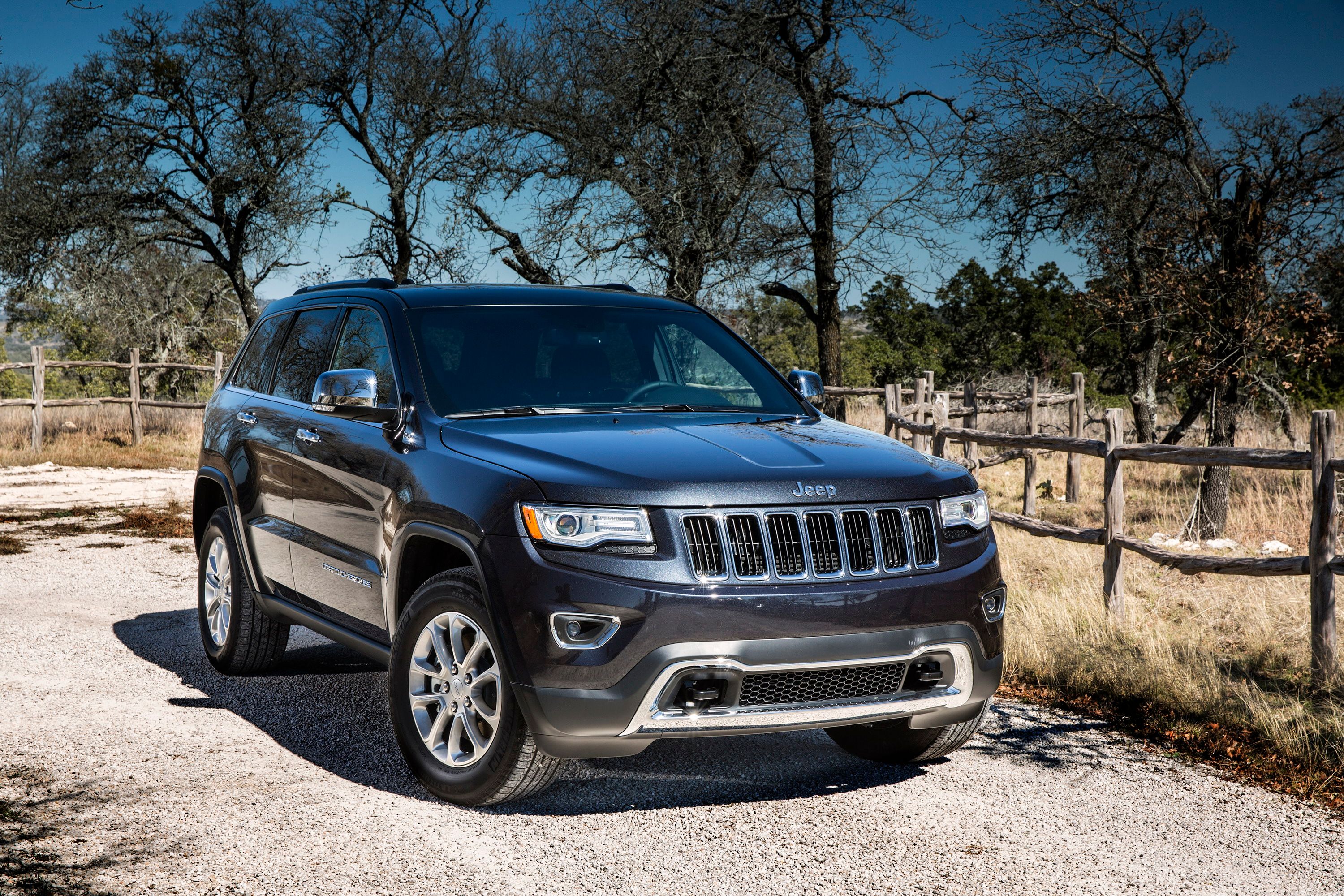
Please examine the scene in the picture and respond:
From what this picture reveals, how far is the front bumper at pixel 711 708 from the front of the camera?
378 cm

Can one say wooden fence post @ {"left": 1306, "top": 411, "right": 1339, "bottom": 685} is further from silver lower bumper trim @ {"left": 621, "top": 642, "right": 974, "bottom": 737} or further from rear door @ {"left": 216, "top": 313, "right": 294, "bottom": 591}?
rear door @ {"left": 216, "top": 313, "right": 294, "bottom": 591}

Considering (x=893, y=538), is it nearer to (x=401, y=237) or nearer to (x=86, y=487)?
(x=86, y=487)

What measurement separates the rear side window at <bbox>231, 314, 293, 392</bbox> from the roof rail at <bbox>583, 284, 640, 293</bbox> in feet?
5.18

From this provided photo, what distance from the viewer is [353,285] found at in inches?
229

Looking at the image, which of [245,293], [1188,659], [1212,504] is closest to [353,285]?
[1188,659]

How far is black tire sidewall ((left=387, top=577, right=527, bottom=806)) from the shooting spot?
4012 mm

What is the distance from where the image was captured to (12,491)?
1706 centimetres

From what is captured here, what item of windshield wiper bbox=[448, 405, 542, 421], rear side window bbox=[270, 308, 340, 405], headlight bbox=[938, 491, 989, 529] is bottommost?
headlight bbox=[938, 491, 989, 529]

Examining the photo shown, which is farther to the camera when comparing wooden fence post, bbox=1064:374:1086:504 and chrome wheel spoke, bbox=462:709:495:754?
wooden fence post, bbox=1064:374:1086:504

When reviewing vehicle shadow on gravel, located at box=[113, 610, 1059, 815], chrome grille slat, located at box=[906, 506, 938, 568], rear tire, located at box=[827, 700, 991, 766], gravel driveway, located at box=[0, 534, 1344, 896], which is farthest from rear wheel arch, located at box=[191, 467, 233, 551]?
chrome grille slat, located at box=[906, 506, 938, 568]

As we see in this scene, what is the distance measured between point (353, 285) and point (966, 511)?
311 cm

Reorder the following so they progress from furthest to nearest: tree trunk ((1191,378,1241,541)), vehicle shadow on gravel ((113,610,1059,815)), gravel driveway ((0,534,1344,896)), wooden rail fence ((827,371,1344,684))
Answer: tree trunk ((1191,378,1241,541))
wooden rail fence ((827,371,1344,684))
vehicle shadow on gravel ((113,610,1059,815))
gravel driveway ((0,534,1344,896))

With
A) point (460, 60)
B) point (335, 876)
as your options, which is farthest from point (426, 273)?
point (335, 876)

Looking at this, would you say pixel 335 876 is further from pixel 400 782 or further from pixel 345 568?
pixel 345 568
